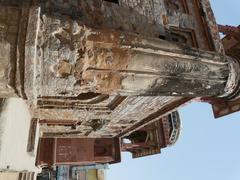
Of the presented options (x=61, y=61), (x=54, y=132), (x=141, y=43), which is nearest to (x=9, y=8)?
(x=61, y=61)

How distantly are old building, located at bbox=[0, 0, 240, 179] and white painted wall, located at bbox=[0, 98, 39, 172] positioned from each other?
37 centimetres

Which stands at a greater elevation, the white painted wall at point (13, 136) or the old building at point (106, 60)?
the old building at point (106, 60)

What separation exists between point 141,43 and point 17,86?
1856mm

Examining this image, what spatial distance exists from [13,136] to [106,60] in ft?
5.94

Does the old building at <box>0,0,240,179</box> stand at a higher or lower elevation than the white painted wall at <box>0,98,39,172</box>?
higher

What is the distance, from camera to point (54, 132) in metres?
9.38

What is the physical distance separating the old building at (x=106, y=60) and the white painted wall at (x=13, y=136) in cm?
37

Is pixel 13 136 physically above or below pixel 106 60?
below

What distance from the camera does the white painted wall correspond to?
3938 millimetres

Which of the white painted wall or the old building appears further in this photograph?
Answer: the white painted wall

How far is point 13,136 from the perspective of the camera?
4371 millimetres

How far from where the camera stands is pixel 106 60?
12.8 feet

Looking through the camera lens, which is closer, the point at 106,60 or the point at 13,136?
the point at 106,60

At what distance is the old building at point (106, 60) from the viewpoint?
127 inches
